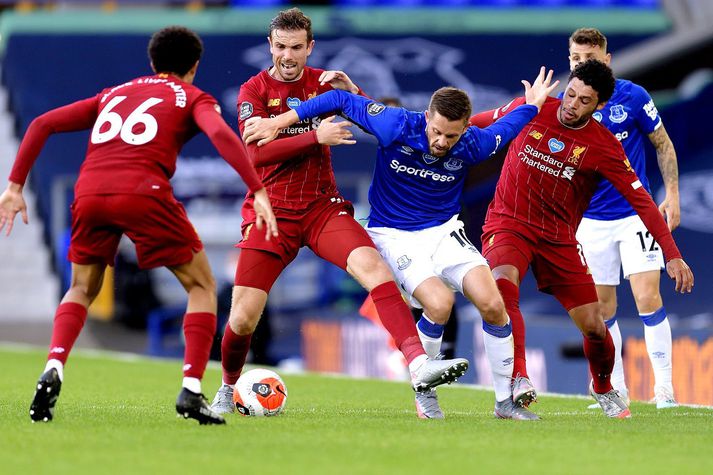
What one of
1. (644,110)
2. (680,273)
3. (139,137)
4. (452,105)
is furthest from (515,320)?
(139,137)

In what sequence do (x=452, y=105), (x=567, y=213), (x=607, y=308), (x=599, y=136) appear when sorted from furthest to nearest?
1. (x=607, y=308)
2. (x=567, y=213)
3. (x=599, y=136)
4. (x=452, y=105)

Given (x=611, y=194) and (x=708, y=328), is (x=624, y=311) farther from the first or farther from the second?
(x=611, y=194)

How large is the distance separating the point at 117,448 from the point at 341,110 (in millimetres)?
2449

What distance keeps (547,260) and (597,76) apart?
3.47 feet

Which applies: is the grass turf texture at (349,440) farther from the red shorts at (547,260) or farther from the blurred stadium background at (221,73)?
the blurred stadium background at (221,73)

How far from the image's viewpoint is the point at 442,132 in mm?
7016

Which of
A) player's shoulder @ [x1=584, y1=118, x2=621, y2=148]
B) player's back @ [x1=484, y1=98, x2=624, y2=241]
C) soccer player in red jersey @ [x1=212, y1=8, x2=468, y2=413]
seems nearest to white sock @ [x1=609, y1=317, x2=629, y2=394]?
player's back @ [x1=484, y1=98, x2=624, y2=241]

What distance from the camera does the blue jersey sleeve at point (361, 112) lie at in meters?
7.16

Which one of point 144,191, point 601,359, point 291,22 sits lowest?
point 601,359

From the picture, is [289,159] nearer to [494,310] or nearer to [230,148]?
[230,148]

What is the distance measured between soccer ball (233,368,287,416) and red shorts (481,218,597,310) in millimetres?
1404

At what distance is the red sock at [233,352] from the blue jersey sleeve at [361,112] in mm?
1291

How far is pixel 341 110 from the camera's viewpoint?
725 cm

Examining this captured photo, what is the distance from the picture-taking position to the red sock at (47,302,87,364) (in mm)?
6438
